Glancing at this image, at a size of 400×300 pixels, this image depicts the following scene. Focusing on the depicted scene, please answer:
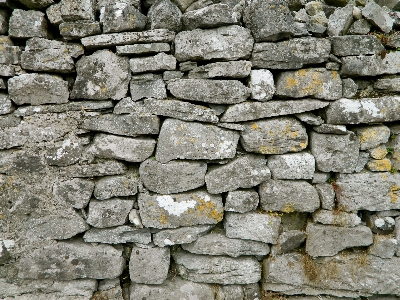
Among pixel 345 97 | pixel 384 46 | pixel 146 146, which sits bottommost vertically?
pixel 146 146

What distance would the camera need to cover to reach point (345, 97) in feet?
10.7

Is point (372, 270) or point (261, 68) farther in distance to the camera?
point (372, 270)

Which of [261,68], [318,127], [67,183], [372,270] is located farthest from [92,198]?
[372,270]

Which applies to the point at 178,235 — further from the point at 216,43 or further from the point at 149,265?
the point at 216,43

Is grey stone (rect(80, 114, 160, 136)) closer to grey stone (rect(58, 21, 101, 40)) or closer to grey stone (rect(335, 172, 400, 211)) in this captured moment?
grey stone (rect(58, 21, 101, 40))

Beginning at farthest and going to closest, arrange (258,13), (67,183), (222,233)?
(222,233)
(67,183)
(258,13)

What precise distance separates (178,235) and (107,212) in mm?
853

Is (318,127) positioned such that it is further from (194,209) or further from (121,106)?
(121,106)

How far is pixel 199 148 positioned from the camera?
3141mm

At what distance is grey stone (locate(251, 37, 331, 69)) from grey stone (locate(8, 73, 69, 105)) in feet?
7.06

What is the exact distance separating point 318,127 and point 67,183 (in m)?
2.93

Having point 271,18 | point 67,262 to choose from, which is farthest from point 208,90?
point 67,262

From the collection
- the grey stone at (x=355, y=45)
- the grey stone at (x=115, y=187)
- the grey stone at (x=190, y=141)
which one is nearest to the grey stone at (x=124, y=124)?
the grey stone at (x=190, y=141)

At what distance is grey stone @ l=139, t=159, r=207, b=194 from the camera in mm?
3178
